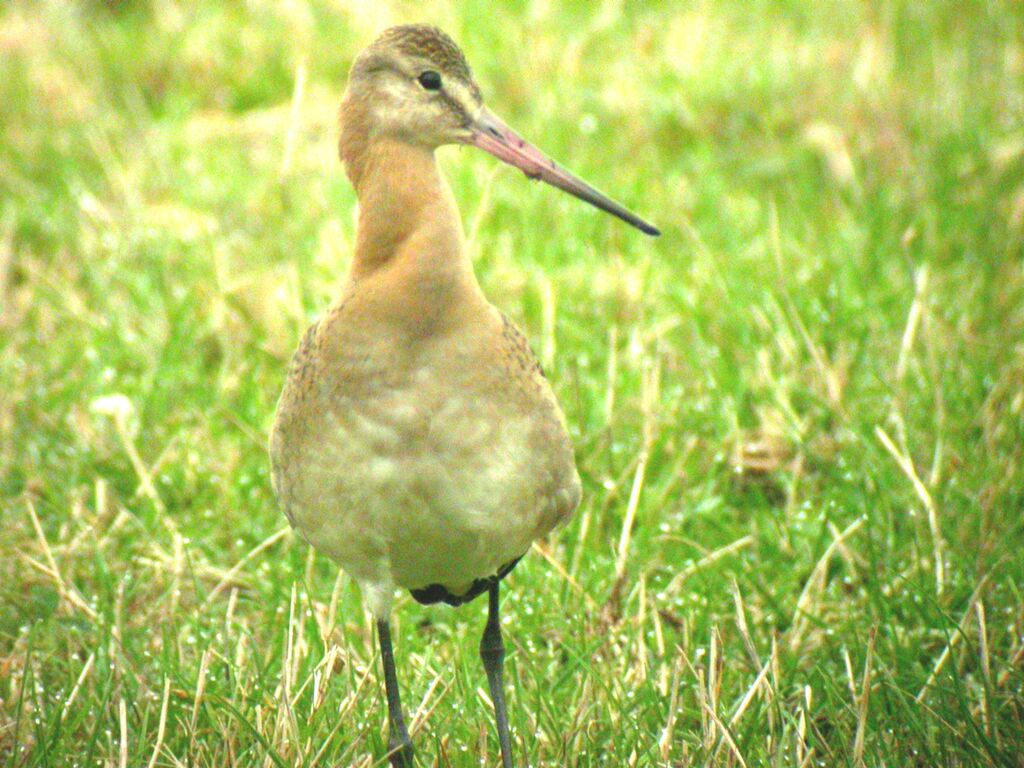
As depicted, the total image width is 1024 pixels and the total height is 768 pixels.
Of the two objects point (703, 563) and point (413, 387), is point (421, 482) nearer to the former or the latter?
point (413, 387)

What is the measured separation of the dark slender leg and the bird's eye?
114cm

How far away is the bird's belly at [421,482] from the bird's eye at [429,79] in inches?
25.2

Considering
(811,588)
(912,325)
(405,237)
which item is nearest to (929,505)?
(811,588)

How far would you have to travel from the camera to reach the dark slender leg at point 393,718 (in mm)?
3111

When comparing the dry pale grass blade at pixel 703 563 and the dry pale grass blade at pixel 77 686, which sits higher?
the dry pale grass blade at pixel 703 563

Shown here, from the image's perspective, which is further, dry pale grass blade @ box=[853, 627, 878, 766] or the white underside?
dry pale grass blade @ box=[853, 627, 878, 766]

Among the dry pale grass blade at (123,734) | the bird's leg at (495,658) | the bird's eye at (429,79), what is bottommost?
the dry pale grass blade at (123,734)

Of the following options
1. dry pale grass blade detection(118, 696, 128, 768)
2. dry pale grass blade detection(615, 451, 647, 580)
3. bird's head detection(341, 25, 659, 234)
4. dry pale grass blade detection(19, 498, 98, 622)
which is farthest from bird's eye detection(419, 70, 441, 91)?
dry pale grass blade detection(19, 498, 98, 622)

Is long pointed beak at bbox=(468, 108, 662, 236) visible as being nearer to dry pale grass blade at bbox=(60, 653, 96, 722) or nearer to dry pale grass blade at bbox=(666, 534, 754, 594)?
dry pale grass blade at bbox=(666, 534, 754, 594)

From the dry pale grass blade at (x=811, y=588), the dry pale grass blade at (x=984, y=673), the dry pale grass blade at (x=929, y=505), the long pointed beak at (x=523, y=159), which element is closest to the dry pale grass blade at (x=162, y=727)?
the long pointed beak at (x=523, y=159)

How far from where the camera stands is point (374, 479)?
288 cm

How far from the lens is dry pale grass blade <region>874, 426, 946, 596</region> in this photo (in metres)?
3.69

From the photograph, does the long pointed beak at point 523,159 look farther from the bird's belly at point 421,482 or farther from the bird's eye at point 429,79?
the bird's belly at point 421,482

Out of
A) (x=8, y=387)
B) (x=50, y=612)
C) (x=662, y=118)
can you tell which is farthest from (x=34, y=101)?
(x=50, y=612)
